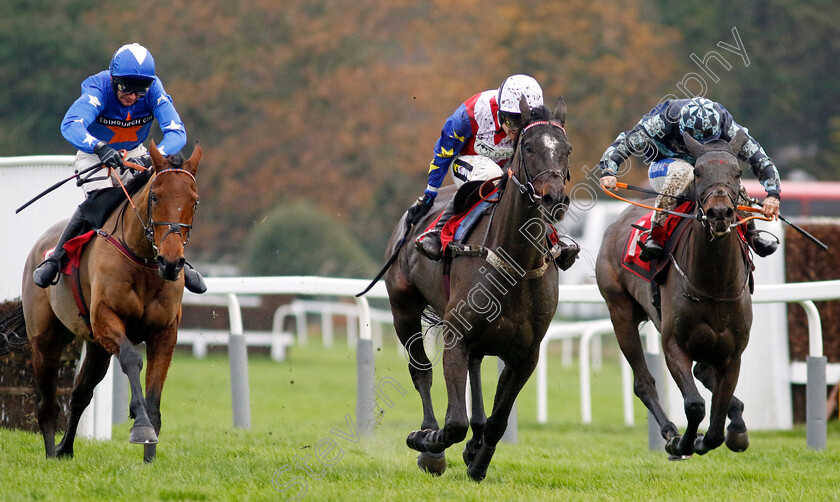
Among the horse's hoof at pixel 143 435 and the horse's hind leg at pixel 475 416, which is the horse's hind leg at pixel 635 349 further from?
the horse's hoof at pixel 143 435

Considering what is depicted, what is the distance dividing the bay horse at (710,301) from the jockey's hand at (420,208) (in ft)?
5.32

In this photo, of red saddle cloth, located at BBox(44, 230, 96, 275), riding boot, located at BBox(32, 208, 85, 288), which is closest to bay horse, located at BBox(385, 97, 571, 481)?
red saddle cloth, located at BBox(44, 230, 96, 275)

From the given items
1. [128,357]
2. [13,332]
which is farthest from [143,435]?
[13,332]

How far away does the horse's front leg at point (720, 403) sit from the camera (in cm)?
641

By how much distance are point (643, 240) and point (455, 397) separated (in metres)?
1.88

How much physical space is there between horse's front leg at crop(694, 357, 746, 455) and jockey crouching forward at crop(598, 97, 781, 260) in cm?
78

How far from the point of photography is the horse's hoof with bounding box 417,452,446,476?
663cm

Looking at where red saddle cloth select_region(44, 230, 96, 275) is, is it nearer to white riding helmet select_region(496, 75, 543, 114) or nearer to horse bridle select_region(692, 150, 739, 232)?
white riding helmet select_region(496, 75, 543, 114)

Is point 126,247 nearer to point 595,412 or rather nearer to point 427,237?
point 427,237

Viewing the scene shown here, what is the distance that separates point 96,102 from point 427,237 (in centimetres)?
235

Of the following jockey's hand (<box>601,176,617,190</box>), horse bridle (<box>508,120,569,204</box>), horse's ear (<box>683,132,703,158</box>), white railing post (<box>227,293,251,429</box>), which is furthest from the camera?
white railing post (<box>227,293,251,429</box>)

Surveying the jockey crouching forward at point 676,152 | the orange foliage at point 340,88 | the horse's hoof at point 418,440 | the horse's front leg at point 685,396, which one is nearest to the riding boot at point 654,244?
the jockey crouching forward at point 676,152

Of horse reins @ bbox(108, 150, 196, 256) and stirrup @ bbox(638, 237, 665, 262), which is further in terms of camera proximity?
stirrup @ bbox(638, 237, 665, 262)

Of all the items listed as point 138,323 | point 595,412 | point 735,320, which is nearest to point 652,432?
point 735,320
